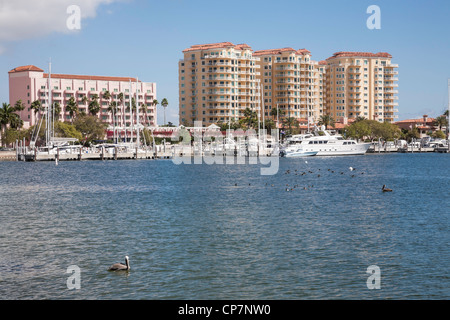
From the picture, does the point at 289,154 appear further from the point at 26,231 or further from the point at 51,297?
the point at 51,297

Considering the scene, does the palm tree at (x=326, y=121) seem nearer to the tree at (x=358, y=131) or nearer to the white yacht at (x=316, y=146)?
the tree at (x=358, y=131)

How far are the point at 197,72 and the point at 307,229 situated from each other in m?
156

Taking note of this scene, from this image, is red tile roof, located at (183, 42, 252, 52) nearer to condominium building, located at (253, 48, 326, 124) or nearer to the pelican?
condominium building, located at (253, 48, 326, 124)

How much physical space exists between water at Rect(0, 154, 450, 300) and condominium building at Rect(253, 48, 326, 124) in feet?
480

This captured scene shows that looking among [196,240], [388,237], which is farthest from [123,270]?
[388,237]

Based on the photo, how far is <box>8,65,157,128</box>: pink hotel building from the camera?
171m

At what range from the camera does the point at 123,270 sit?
21156 mm

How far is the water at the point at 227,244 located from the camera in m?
19.2

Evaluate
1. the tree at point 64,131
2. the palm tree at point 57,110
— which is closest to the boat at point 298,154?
the tree at point 64,131

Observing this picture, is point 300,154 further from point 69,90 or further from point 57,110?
point 69,90

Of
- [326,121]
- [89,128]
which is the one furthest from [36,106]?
[326,121]

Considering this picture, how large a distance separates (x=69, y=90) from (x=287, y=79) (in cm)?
6979

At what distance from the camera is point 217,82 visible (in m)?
179

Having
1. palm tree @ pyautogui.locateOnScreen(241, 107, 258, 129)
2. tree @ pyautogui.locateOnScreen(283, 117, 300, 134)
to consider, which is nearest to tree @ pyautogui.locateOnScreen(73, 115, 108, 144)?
palm tree @ pyautogui.locateOnScreen(241, 107, 258, 129)
